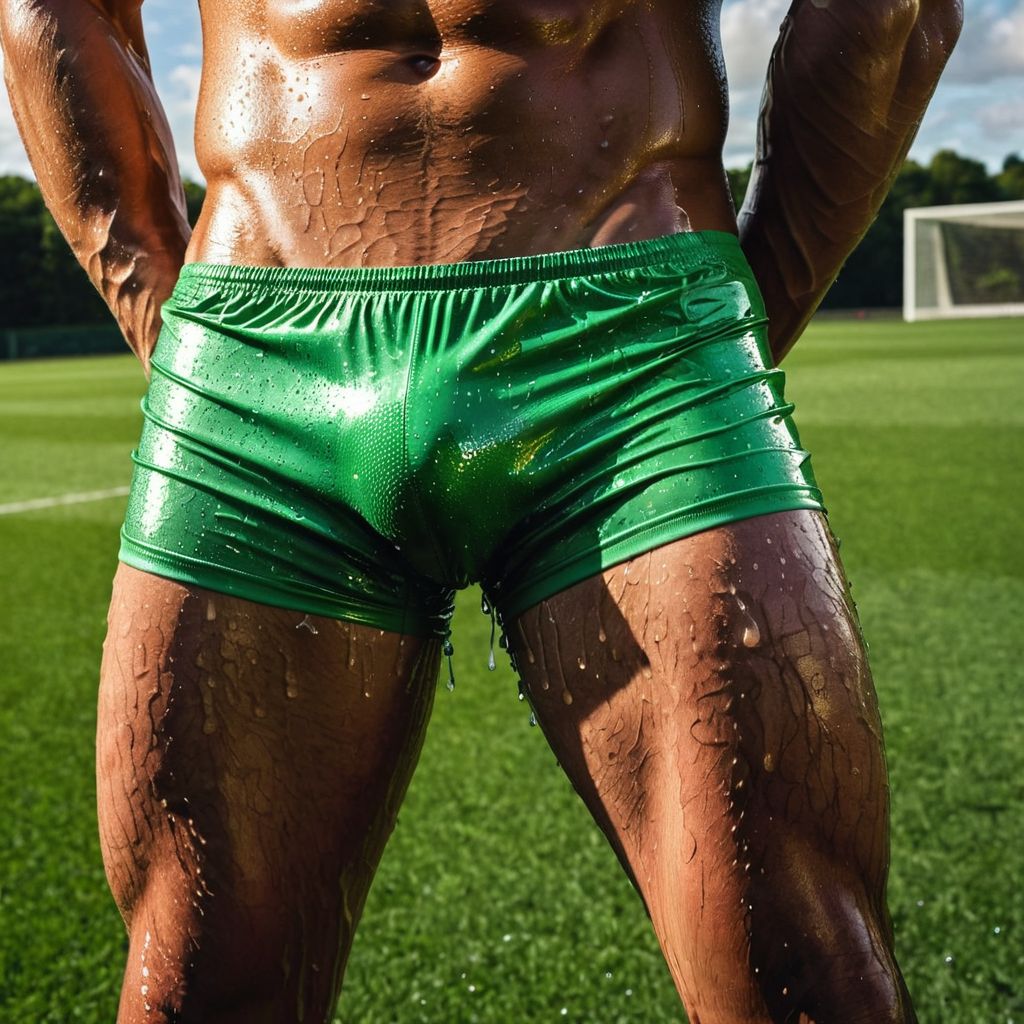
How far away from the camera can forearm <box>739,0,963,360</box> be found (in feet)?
3.92

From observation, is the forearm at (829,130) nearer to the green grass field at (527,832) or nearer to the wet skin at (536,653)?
the wet skin at (536,653)

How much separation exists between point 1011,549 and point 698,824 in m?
5.76

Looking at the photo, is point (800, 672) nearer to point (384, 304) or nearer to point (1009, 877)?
point (384, 304)

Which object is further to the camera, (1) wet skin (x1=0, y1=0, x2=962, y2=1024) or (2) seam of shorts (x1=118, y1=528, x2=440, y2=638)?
(2) seam of shorts (x1=118, y1=528, x2=440, y2=638)

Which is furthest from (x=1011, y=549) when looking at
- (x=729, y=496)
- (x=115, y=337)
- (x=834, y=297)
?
(x=834, y=297)

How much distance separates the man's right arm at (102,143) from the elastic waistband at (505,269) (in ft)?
0.83

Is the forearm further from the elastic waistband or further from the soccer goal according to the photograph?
the soccer goal

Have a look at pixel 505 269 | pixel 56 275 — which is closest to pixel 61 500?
pixel 505 269

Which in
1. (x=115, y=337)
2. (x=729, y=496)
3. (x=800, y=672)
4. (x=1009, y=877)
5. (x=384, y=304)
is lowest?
(x=115, y=337)

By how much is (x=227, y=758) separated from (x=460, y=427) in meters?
0.32

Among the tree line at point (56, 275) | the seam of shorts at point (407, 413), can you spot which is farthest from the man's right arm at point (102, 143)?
the tree line at point (56, 275)

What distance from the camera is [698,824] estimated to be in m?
0.99

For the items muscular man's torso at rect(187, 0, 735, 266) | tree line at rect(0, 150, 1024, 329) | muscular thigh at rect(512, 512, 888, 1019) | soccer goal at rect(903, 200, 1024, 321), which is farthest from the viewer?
tree line at rect(0, 150, 1024, 329)

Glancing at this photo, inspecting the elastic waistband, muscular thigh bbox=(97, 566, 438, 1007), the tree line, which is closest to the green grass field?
muscular thigh bbox=(97, 566, 438, 1007)
